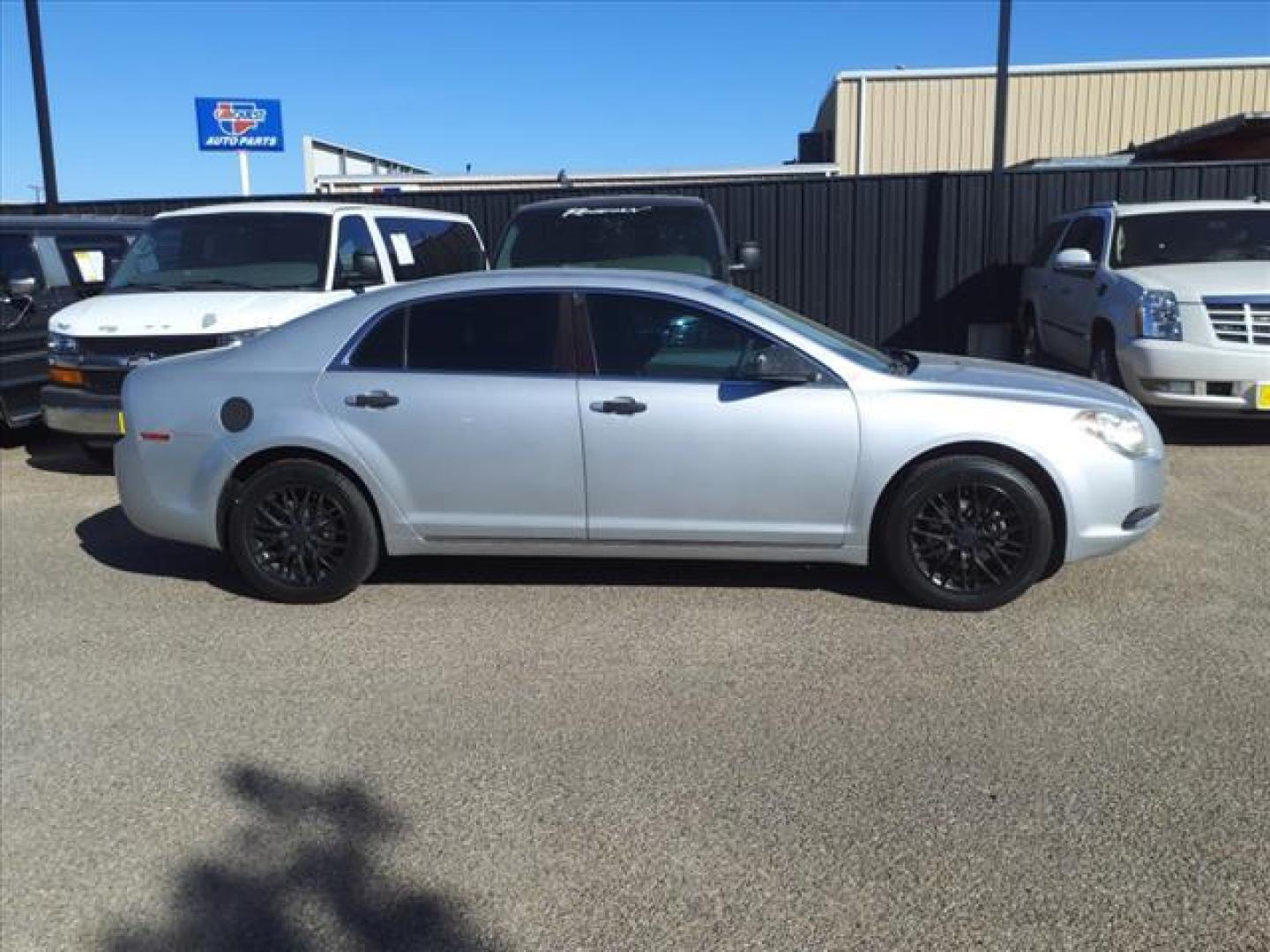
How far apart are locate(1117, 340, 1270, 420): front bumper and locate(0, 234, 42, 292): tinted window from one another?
8776mm

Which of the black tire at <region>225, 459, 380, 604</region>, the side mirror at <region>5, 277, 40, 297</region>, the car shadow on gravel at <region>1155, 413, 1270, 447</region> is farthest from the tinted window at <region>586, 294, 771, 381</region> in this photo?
the side mirror at <region>5, 277, 40, 297</region>

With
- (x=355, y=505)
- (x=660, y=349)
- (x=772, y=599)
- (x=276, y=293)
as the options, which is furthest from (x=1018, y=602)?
(x=276, y=293)

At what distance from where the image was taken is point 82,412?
7730mm

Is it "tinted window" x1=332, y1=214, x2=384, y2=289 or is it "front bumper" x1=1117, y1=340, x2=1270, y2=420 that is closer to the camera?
"front bumper" x1=1117, y1=340, x2=1270, y2=420

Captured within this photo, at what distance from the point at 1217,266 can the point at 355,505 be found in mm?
6824

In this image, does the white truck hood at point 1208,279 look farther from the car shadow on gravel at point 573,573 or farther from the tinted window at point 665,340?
the tinted window at point 665,340

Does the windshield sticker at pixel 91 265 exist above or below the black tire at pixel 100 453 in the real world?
above

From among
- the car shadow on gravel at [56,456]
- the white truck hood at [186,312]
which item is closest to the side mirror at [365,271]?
the white truck hood at [186,312]

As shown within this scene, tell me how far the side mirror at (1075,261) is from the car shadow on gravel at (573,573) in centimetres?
458

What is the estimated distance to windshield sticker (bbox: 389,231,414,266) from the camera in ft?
28.3

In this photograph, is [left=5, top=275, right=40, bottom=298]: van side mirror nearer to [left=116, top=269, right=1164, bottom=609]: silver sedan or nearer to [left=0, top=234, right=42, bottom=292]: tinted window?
[left=0, top=234, right=42, bottom=292]: tinted window

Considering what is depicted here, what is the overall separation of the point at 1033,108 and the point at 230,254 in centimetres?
1754

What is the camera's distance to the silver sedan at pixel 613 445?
4.91 m

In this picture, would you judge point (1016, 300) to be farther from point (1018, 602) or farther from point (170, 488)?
point (170, 488)
